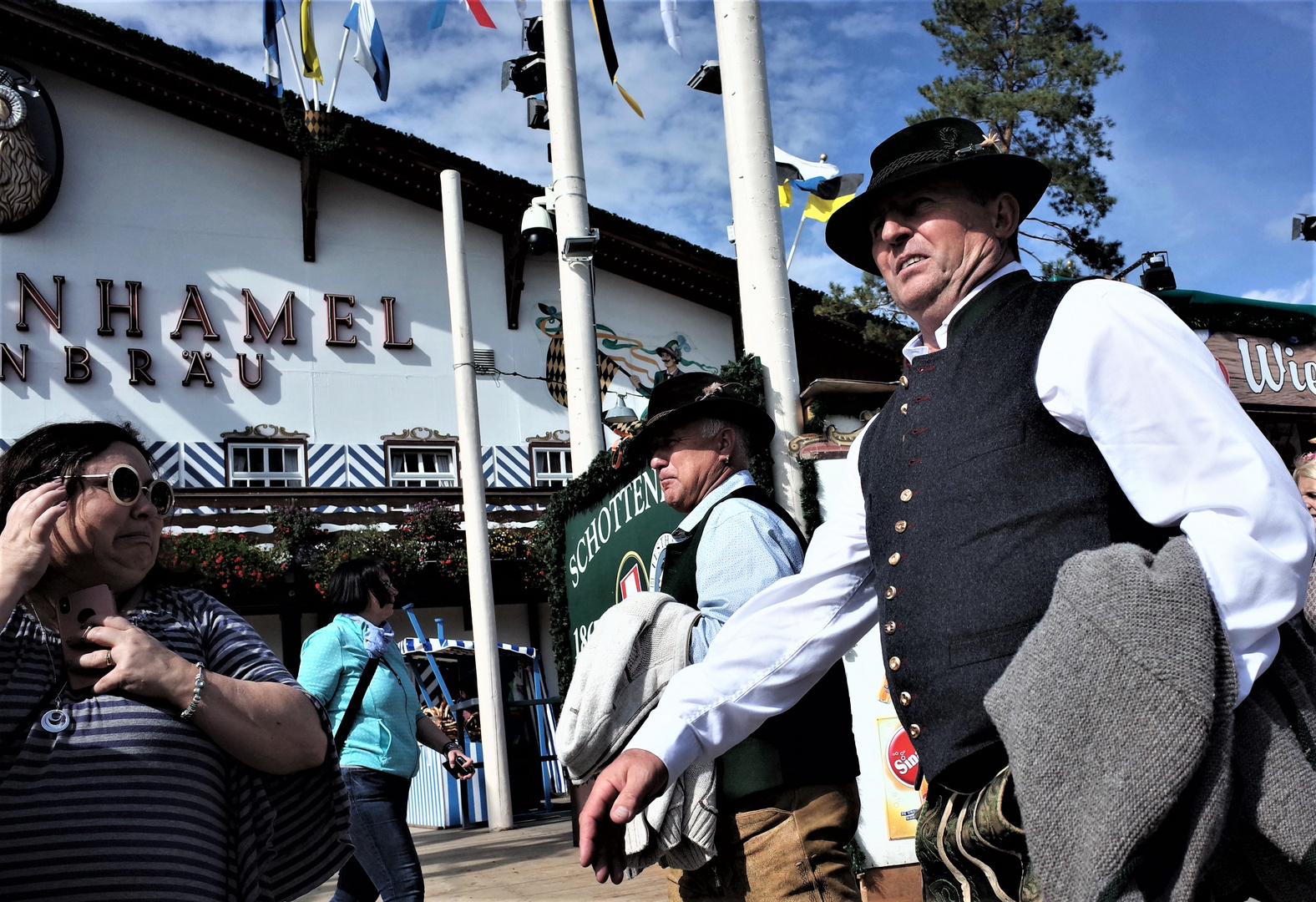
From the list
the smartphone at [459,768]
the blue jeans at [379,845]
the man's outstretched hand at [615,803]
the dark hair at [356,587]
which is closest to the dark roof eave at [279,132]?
the dark hair at [356,587]

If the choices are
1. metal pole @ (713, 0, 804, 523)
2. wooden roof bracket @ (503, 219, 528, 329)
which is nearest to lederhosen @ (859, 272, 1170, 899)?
metal pole @ (713, 0, 804, 523)

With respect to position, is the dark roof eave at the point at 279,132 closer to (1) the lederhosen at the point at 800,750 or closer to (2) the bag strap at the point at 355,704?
(2) the bag strap at the point at 355,704

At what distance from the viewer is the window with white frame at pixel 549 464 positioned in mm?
20516

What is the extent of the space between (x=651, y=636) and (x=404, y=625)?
56.5 feet

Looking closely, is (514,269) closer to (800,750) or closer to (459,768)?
(459,768)

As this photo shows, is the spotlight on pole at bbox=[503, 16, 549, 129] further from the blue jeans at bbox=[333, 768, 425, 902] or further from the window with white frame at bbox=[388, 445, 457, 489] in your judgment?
the window with white frame at bbox=[388, 445, 457, 489]

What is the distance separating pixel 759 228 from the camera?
5387 millimetres

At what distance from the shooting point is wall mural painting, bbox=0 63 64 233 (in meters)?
17.9

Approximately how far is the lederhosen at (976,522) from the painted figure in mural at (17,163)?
1935 centimetres

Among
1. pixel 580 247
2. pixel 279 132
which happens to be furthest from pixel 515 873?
pixel 279 132

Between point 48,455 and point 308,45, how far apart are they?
17111 millimetres

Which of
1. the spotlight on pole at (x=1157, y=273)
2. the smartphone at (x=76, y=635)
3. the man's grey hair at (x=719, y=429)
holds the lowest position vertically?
the smartphone at (x=76, y=635)

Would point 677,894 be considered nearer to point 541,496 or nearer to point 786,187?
point 786,187

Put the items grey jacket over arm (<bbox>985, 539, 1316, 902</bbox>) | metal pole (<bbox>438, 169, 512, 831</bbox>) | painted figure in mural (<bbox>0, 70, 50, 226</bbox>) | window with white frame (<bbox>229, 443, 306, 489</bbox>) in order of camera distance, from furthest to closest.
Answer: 1. window with white frame (<bbox>229, 443, 306, 489</bbox>)
2. painted figure in mural (<bbox>0, 70, 50, 226</bbox>)
3. metal pole (<bbox>438, 169, 512, 831</bbox>)
4. grey jacket over arm (<bbox>985, 539, 1316, 902</bbox>)
